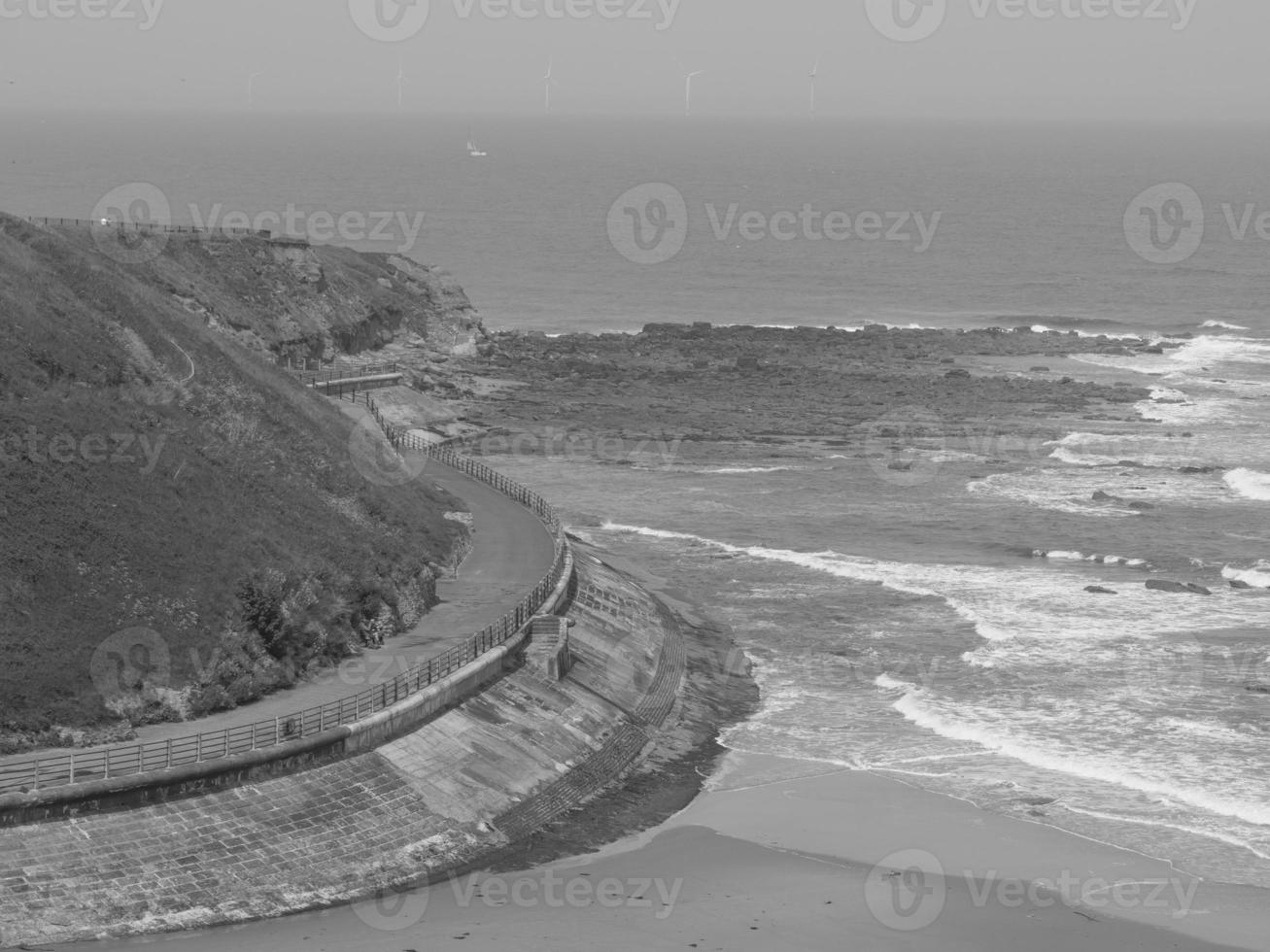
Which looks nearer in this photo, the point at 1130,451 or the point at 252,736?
the point at 252,736

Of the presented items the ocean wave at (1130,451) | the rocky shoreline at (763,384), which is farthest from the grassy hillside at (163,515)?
the ocean wave at (1130,451)

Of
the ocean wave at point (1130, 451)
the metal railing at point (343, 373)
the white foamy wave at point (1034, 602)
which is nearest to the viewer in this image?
the white foamy wave at point (1034, 602)

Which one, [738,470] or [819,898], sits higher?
[738,470]

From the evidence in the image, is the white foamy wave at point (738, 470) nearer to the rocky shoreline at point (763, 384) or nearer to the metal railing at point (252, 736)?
the rocky shoreline at point (763, 384)

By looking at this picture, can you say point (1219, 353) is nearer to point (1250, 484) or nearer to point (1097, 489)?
point (1250, 484)

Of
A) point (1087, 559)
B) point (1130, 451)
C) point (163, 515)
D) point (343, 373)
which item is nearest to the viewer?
point (163, 515)

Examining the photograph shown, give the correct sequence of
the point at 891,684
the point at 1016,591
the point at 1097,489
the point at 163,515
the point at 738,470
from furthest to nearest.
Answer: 1. the point at 738,470
2. the point at 1097,489
3. the point at 1016,591
4. the point at 891,684
5. the point at 163,515

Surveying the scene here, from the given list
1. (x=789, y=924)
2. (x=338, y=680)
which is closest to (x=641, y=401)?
(x=338, y=680)

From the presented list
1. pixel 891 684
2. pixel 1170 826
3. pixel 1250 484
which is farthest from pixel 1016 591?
pixel 1250 484

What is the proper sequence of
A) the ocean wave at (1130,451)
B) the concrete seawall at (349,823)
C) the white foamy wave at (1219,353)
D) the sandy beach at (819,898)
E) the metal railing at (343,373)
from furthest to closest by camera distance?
the white foamy wave at (1219,353), the ocean wave at (1130,451), the metal railing at (343,373), the sandy beach at (819,898), the concrete seawall at (349,823)
